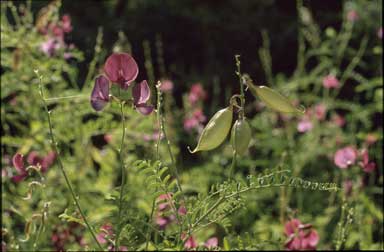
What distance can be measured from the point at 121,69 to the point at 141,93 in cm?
4

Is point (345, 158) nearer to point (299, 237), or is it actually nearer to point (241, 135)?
point (299, 237)

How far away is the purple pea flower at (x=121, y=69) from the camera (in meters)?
1.03

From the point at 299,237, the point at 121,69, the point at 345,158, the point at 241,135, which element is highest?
the point at 121,69

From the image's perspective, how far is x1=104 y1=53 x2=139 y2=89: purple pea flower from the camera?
40.4 inches

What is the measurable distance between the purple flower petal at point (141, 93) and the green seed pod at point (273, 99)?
0.15m

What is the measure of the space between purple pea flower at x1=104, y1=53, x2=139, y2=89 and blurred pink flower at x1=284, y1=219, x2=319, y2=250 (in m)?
0.57

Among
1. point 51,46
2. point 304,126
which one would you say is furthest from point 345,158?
point 304,126

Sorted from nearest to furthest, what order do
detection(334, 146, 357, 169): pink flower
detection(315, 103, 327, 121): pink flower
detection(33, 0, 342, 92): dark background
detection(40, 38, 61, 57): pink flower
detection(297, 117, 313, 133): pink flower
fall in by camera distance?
detection(334, 146, 357, 169): pink flower < detection(40, 38, 61, 57): pink flower < detection(297, 117, 313, 133): pink flower < detection(315, 103, 327, 121): pink flower < detection(33, 0, 342, 92): dark background

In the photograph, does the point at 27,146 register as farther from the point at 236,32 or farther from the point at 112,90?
the point at 236,32

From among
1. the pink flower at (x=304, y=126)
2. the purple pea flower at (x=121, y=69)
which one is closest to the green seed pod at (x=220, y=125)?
the purple pea flower at (x=121, y=69)

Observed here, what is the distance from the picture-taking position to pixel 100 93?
1058 millimetres

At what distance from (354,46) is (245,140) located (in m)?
3.91

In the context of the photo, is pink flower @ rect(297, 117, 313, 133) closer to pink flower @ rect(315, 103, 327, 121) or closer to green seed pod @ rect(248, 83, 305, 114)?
pink flower @ rect(315, 103, 327, 121)

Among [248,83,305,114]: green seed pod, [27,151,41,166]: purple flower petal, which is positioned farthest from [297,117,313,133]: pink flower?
[248,83,305,114]: green seed pod
